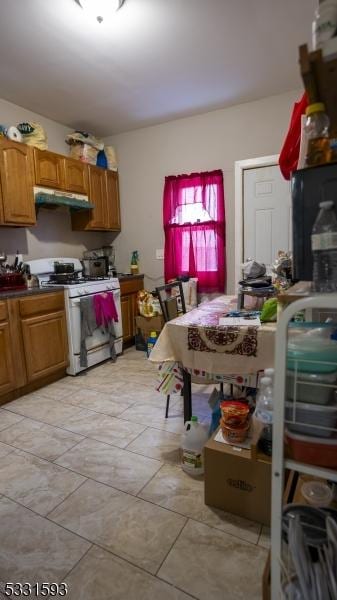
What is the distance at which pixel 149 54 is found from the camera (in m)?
2.35

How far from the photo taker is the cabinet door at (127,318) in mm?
3723

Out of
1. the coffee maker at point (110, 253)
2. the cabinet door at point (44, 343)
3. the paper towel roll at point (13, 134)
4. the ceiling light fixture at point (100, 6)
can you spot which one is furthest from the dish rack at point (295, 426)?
the coffee maker at point (110, 253)

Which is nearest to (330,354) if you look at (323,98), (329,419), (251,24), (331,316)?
(329,419)

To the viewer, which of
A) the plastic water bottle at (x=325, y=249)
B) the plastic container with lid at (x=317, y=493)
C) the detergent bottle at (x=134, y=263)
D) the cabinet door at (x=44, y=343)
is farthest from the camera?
the detergent bottle at (x=134, y=263)

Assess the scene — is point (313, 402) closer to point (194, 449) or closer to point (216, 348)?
point (216, 348)

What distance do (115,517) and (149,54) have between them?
298cm

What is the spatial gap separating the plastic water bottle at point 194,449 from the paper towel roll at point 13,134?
281 cm

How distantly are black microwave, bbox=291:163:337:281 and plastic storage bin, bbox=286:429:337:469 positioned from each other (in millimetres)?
393

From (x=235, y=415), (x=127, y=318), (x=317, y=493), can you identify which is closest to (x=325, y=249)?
(x=317, y=493)

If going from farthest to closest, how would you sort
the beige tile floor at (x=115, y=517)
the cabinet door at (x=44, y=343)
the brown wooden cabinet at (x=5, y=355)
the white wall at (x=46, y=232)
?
the white wall at (x=46, y=232) → the cabinet door at (x=44, y=343) → the brown wooden cabinet at (x=5, y=355) → the beige tile floor at (x=115, y=517)

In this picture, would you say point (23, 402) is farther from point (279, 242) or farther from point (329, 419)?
point (279, 242)

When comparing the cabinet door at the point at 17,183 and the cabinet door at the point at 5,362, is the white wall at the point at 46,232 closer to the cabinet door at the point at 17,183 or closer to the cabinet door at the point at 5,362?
the cabinet door at the point at 17,183

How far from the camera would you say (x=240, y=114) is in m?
3.30

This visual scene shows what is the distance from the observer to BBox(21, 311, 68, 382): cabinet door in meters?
2.64
